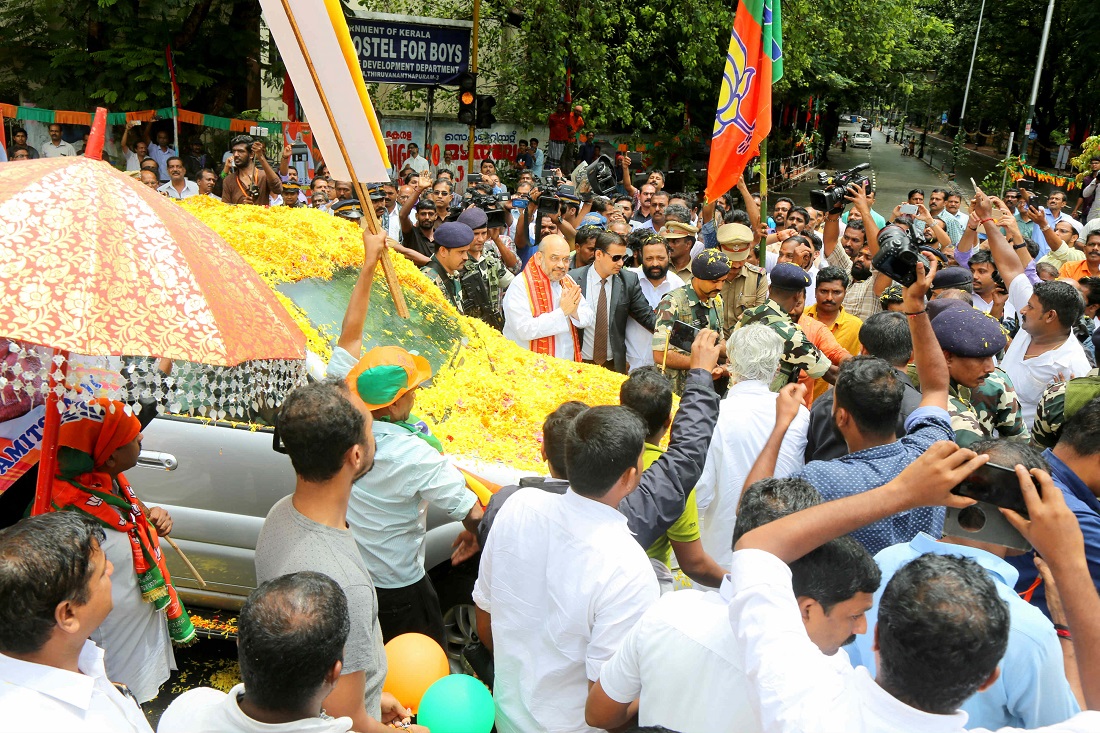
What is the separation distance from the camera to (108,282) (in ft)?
7.98

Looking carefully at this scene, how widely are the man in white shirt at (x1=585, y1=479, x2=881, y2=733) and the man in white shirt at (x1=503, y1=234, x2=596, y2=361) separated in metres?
4.07

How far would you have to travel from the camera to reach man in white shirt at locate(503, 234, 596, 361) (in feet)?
20.8

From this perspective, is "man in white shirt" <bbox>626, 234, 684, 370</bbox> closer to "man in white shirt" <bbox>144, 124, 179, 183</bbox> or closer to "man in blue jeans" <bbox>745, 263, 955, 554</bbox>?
"man in blue jeans" <bbox>745, 263, 955, 554</bbox>

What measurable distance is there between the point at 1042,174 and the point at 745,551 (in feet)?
63.5

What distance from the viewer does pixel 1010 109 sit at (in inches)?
1848

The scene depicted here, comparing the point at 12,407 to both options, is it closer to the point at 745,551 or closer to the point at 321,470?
the point at 321,470

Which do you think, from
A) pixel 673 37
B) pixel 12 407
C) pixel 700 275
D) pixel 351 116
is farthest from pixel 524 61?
pixel 12 407

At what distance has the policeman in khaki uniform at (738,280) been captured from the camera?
22.5 ft

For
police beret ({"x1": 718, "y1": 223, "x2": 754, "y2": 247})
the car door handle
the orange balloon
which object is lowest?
the orange balloon

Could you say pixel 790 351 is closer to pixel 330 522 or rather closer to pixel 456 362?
pixel 456 362

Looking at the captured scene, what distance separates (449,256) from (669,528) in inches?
157

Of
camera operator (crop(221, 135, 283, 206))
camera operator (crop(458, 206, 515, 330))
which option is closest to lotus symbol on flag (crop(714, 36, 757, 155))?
camera operator (crop(458, 206, 515, 330))

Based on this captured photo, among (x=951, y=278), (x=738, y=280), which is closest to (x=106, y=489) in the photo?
(x=738, y=280)

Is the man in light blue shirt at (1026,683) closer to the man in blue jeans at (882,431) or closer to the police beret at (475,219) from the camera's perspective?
the man in blue jeans at (882,431)
